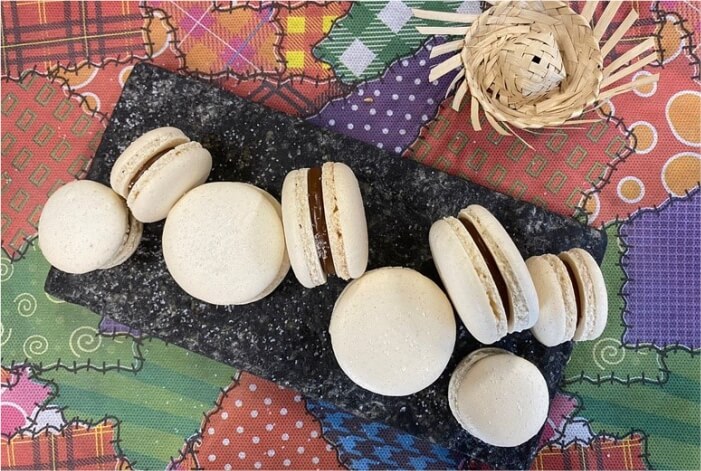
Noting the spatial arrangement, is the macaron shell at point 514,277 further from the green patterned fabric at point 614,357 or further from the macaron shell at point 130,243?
the macaron shell at point 130,243

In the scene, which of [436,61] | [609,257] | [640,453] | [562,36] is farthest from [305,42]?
[640,453]

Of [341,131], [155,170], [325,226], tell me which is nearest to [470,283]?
[325,226]

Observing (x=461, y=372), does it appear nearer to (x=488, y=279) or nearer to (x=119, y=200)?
(x=488, y=279)

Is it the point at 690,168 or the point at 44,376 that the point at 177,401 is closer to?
the point at 44,376

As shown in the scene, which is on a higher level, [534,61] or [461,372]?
[534,61]

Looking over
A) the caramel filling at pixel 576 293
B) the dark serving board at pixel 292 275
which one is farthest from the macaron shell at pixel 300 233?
the caramel filling at pixel 576 293
